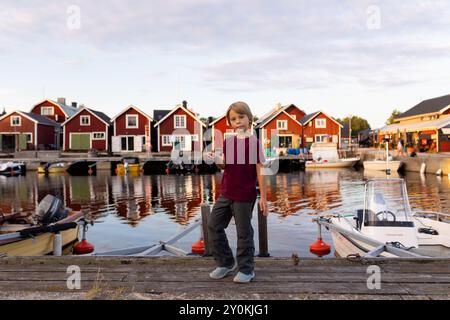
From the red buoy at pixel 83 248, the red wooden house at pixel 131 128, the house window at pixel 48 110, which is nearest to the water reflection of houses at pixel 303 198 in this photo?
the red buoy at pixel 83 248

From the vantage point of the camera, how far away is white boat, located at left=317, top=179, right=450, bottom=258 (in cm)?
927

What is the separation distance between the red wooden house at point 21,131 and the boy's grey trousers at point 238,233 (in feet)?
201

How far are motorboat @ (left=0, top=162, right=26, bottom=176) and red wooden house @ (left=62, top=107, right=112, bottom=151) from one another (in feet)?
32.7

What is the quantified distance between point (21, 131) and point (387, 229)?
60.9 metres

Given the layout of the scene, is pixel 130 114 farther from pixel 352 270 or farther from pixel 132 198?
pixel 352 270

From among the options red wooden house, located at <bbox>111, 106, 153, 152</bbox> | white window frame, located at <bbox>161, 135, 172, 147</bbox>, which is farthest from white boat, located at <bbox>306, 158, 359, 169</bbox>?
red wooden house, located at <bbox>111, 106, 153, 152</bbox>

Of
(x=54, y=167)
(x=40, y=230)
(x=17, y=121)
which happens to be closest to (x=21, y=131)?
(x=17, y=121)

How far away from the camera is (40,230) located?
1034 centimetres

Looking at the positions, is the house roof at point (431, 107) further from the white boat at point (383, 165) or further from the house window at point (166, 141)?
the house window at point (166, 141)

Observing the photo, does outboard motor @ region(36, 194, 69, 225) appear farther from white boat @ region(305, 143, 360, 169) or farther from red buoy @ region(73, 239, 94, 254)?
white boat @ region(305, 143, 360, 169)

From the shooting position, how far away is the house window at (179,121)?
58287 millimetres

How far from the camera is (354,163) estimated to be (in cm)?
5322

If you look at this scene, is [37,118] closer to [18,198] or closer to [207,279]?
[18,198]
